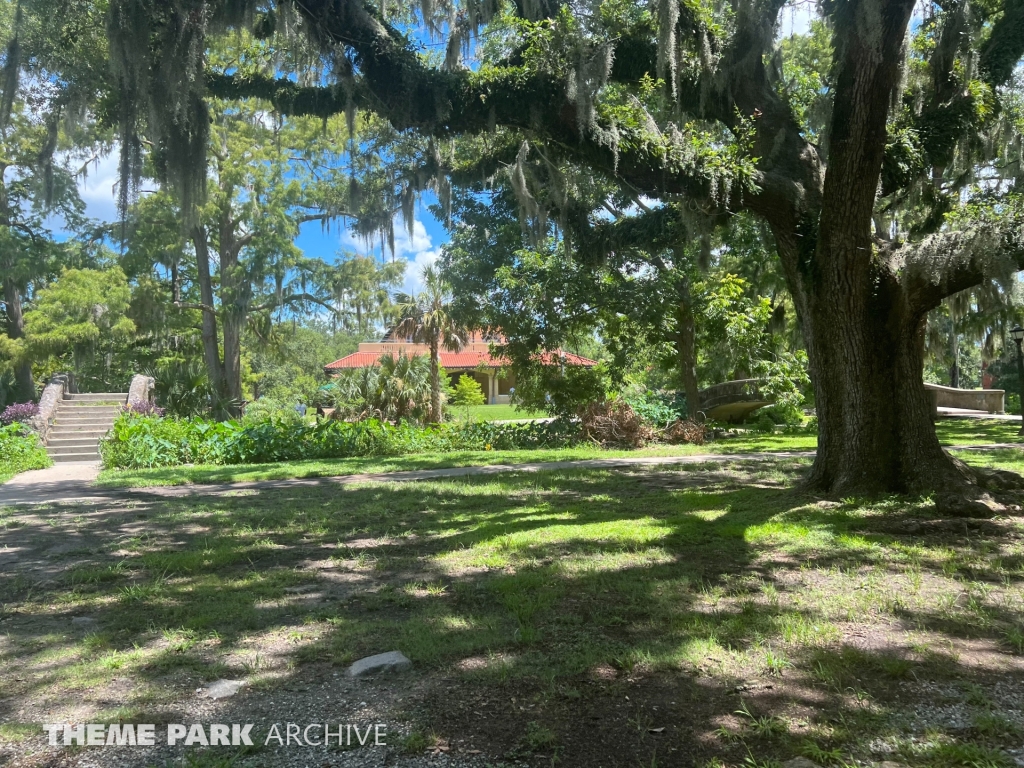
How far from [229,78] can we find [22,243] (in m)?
17.8

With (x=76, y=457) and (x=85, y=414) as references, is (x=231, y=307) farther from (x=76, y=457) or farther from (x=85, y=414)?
(x=76, y=457)

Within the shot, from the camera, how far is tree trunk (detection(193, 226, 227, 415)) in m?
23.4

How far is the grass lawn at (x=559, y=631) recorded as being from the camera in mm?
2457

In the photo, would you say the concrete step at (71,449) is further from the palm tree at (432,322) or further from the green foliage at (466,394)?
the green foliage at (466,394)

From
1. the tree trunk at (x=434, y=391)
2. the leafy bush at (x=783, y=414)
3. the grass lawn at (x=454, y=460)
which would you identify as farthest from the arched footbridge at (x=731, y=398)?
the tree trunk at (x=434, y=391)

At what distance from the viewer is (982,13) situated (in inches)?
293

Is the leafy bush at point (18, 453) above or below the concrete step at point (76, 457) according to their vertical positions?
above

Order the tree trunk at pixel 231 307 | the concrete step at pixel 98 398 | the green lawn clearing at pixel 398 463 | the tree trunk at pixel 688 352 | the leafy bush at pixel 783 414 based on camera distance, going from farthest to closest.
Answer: the tree trunk at pixel 231 307, the leafy bush at pixel 783 414, the concrete step at pixel 98 398, the tree trunk at pixel 688 352, the green lawn clearing at pixel 398 463

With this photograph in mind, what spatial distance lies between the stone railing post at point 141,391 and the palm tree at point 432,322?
6.86 m

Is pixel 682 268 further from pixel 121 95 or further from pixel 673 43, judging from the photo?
pixel 121 95

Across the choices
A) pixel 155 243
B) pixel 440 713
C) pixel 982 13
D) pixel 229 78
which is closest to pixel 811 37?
pixel 982 13

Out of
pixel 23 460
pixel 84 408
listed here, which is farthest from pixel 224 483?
pixel 84 408

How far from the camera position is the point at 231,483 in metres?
9.52

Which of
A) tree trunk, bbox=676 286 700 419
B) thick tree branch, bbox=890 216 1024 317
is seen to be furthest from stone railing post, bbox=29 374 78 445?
thick tree branch, bbox=890 216 1024 317
